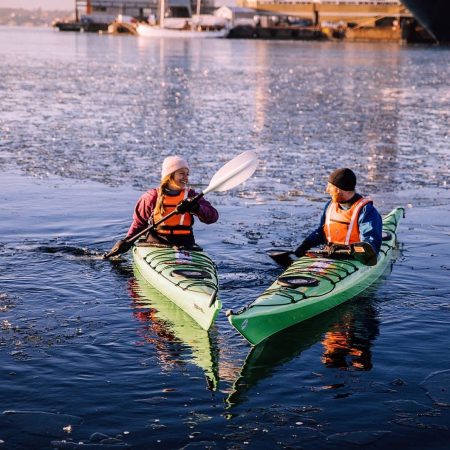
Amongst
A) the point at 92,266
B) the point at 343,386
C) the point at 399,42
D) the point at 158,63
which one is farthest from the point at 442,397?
the point at 399,42

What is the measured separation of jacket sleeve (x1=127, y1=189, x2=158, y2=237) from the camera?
30.3 feet

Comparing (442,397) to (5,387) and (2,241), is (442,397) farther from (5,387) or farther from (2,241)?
(2,241)

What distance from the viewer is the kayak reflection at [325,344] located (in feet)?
22.2

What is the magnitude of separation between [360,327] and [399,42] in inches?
3555

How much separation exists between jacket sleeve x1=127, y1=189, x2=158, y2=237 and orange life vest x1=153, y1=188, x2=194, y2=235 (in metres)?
0.12

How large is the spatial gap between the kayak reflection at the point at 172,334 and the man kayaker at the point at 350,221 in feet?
5.48

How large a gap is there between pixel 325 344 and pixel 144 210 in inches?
109

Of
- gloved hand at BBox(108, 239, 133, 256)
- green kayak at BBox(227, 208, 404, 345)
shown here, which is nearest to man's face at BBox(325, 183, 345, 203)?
green kayak at BBox(227, 208, 404, 345)

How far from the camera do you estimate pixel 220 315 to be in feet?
26.5

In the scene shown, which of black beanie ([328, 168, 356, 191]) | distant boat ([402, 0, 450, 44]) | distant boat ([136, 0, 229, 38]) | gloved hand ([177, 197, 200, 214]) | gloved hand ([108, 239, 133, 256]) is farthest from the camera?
distant boat ([136, 0, 229, 38])

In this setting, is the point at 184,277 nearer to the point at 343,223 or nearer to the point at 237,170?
the point at 343,223

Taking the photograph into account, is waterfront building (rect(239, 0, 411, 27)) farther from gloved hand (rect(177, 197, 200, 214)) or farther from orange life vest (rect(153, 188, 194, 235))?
gloved hand (rect(177, 197, 200, 214))

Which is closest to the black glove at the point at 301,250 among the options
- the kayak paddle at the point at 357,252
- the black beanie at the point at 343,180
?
the kayak paddle at the point at 357,252

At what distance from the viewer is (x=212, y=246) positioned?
10.6m
